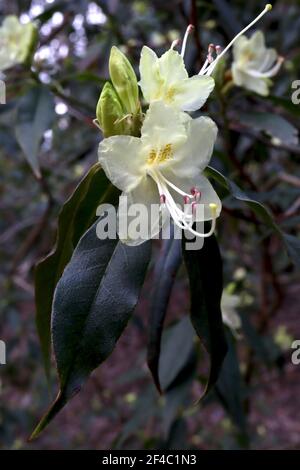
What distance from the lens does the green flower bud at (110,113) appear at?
72 cm

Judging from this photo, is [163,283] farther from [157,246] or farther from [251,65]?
[157,246]

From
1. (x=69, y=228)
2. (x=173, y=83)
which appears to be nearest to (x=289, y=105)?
(x=173, y=83)

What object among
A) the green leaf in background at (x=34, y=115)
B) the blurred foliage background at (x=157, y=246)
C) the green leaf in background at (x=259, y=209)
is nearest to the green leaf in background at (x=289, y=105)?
the blurred foliage background at (x=157, y=246)

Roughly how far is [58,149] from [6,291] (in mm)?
805

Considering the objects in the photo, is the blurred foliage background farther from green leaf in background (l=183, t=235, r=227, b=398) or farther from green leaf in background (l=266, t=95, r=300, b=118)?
green leaf in background (l=183, t=235, r=227, b=398)

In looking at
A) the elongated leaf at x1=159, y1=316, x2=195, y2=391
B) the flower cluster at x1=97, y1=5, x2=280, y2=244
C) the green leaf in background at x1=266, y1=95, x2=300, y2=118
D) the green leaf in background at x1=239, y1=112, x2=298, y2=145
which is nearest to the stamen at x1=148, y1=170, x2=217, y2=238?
the flower cluster at x1=97, y1=5, x2=280, y2=244

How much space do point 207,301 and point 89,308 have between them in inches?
6.8

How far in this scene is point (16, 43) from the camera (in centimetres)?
135

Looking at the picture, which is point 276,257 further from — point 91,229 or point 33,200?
point 91,229

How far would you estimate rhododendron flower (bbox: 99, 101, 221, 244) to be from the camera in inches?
27.8

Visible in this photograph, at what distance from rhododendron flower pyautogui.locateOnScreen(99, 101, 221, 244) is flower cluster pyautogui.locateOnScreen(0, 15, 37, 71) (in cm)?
67
